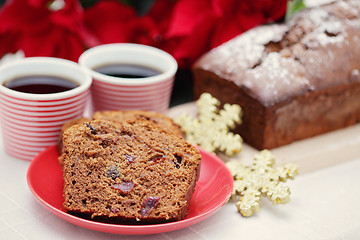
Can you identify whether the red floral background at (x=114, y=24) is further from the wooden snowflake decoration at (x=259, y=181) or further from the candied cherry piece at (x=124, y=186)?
the candied cherry piece at (x=124, y=186)

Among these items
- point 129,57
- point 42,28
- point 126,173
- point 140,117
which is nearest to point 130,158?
point 126,173

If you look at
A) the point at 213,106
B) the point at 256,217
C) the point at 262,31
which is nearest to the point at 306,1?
the point at 262,31

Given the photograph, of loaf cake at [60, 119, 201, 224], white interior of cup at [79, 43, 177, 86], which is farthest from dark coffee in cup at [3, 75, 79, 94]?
loaf cake at [60, 119, 201, 224]

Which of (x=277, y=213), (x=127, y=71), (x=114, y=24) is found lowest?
(x=277, y=213)

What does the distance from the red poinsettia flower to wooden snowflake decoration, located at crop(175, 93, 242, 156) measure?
0.63 m

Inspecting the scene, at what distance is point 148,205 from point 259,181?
1.51ft

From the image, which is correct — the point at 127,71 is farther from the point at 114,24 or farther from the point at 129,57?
the point at 114,24

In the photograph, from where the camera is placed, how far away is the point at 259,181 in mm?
1718


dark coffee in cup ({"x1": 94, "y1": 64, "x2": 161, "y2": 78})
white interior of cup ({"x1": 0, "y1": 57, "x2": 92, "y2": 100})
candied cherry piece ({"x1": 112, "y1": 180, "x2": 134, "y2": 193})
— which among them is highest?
white interior of cup ({"x1": 0, "y1": 57, "x2": 92, "y2": 100})

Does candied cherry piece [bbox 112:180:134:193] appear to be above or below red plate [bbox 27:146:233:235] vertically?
above

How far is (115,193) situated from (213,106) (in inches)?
26.5

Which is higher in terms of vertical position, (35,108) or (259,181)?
(35,108)

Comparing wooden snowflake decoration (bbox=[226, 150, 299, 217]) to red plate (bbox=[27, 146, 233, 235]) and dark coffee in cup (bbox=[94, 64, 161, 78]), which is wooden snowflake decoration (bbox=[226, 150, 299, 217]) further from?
dark coffee in cup (bbox=[94, 64, 161, 78])

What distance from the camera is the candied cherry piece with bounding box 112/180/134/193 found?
1474 millimetres
